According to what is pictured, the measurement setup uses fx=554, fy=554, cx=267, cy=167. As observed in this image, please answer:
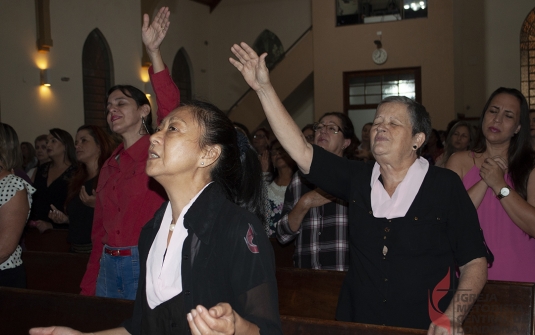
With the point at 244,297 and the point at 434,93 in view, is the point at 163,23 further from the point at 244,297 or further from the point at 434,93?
the point at 434,93

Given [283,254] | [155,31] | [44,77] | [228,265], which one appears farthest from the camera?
[44,77]

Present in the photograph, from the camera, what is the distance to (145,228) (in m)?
1.84

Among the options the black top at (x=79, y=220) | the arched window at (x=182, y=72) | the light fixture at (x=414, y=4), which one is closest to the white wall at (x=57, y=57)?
the arched window at (x=182, y=72)

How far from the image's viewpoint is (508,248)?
109 inches

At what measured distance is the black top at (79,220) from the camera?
3.94 metres

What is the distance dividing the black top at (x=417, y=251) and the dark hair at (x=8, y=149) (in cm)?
205

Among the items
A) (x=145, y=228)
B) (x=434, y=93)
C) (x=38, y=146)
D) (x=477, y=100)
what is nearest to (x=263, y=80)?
(x=145, y=228)

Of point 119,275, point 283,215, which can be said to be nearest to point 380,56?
point 283,215

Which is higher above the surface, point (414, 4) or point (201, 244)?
point (414, 4)

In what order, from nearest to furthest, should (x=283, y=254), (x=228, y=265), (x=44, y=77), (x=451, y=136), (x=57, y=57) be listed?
(x=228, y=265) → (x=283, y=254) → (x=451, y=136) → (x=44, y=77) → (x=57, y=57)

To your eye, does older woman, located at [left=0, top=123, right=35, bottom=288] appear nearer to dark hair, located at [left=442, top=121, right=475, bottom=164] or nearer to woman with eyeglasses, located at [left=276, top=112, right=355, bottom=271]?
woman with eyeglasses, located at [left=276, top=112, right=355, bottom=271]

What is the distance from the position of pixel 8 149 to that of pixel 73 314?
1.03 metres

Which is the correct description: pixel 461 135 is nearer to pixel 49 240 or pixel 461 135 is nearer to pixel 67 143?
pixel 67 143

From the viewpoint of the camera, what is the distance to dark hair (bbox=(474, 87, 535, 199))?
9.21ft
